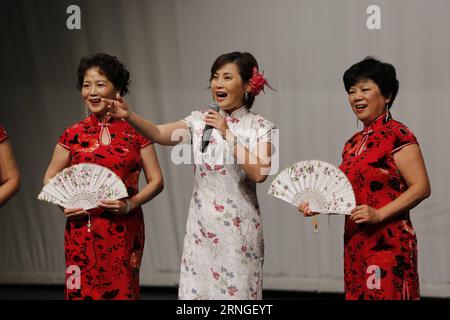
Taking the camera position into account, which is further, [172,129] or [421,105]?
[421,105]

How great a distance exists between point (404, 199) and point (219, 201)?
789 millimetres

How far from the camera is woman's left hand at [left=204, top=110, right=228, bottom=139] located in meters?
3.45

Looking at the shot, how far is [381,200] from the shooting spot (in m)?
3.59

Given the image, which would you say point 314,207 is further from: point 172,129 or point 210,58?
point 210,58

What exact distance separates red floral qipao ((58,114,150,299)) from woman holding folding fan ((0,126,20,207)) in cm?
26

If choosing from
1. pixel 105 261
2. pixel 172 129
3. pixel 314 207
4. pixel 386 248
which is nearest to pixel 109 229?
pixel 105 261

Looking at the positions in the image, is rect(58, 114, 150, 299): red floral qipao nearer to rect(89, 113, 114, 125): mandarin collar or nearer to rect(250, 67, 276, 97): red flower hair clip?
rect(89, 113, 114, 125): mandarin collar

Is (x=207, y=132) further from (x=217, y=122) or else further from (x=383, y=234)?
(x=383, y=234)

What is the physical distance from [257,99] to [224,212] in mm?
2410

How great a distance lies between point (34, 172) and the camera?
637 cm

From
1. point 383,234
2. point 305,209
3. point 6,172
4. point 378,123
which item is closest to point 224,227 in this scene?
point 305,209

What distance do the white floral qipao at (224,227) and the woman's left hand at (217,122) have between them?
0.53ft

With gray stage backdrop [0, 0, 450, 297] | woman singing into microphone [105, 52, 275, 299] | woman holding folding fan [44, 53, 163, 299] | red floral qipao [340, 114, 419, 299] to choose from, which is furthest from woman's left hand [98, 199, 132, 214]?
gray stage backdrop [0, 0, 450, 297]

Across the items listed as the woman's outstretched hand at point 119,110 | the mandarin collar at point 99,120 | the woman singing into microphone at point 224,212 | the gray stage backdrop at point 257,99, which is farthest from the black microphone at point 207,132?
the gray stage backdrop at point 257,99
